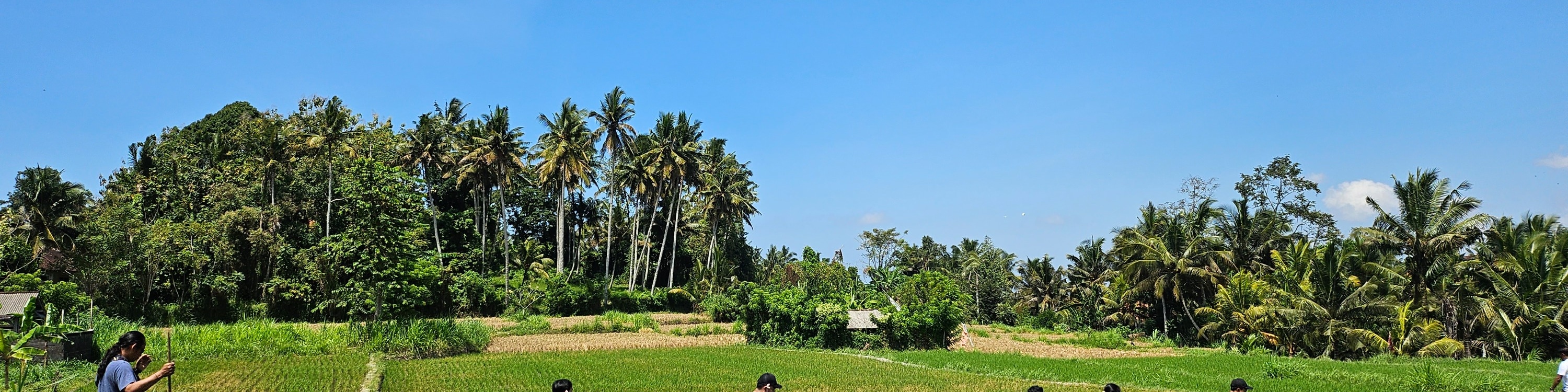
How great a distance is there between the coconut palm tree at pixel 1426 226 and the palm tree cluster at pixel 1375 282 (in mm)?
36

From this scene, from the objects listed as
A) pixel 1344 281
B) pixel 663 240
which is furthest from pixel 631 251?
pixel 1344 281

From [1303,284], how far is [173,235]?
131 feet

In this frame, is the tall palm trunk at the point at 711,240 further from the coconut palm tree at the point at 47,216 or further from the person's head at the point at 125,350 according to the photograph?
the person's head at the point at 125,350

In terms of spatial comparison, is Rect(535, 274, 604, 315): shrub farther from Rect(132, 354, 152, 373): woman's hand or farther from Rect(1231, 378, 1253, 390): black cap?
Rect(1231, 378, 1253, 390): black cap

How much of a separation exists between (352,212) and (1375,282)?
2975 centimetres

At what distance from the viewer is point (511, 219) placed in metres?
49.8

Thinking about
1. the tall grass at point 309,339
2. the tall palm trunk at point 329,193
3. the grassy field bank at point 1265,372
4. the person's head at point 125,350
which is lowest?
the grassy field bank at point 1265,372

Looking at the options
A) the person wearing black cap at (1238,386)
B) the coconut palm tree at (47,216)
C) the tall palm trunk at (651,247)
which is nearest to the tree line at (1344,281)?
the tall palm trunk at (651,247)

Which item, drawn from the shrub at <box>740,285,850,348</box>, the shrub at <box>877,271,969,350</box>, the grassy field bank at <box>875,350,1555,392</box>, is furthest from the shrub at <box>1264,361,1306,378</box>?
the shrub at <box>740,285,850,348</box>

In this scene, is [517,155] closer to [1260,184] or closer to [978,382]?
[978,382]

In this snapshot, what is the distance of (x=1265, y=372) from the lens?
58.9 ft

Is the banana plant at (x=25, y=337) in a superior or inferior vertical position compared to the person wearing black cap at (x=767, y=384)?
superior

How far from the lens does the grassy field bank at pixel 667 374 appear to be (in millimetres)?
15648

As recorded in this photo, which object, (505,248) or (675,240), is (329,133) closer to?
(505,248)
